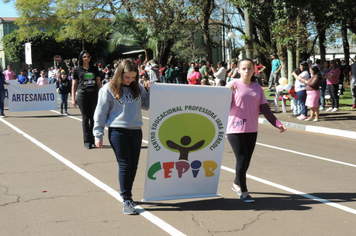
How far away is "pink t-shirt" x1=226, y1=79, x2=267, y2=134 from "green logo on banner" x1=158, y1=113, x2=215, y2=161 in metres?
0.29

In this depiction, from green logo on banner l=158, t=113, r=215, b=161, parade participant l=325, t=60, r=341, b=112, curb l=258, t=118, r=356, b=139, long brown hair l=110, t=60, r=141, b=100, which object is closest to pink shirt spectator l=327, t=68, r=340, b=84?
parade participant l=325, t=60, r=341, b=112

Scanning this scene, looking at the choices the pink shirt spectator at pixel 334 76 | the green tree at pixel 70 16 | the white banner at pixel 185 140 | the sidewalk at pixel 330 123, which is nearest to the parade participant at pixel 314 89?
the sidewalk at pixel 330 123

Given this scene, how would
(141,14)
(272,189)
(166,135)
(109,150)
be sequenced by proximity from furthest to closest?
1. (141,14)
2. (109,150)
3. (272,189)
4. (166,135)

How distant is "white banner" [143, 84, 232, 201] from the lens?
181 inches

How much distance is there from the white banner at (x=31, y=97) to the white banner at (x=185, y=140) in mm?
12278

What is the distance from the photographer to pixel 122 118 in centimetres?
459

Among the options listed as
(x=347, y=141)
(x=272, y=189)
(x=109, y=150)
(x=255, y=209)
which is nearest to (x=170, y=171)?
(x=255, y=209)

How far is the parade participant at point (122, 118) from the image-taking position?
15.1 feet

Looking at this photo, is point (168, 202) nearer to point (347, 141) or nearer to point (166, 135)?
point (166, 135)

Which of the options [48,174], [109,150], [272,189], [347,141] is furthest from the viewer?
[347,141]

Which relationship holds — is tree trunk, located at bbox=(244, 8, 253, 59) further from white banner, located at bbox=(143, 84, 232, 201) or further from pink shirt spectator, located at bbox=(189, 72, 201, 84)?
white banner, located at bbox=(143, 84, 232, 201)

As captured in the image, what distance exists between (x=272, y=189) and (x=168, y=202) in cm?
149

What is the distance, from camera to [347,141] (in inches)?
395

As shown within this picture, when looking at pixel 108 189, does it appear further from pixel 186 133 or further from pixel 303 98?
pixel 303 98
